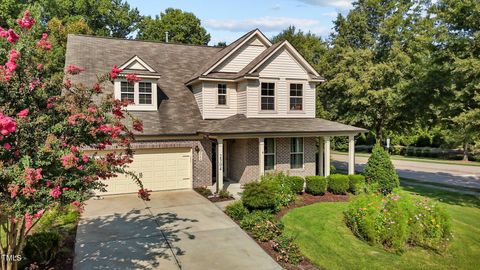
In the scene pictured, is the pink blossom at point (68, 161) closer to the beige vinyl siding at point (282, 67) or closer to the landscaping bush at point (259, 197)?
the landscaping bush at point (259, 197)

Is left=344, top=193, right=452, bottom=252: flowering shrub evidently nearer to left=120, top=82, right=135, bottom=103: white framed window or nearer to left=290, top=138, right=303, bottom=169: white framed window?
left=290, top=138, right=303, bottom=169: white framed window

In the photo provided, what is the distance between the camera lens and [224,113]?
20.0 m

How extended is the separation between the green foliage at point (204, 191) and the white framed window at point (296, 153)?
17.7 feet

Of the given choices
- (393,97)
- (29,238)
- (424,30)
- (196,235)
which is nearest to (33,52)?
(29,238)

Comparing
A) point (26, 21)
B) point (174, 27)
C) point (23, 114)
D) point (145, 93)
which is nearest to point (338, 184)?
point (145, 93)

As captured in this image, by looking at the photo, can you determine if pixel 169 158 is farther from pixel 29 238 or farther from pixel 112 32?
pixel 112 32

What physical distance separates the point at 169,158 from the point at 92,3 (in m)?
33.3

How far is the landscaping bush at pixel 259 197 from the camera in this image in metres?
13.2

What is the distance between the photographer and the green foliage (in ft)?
53.9

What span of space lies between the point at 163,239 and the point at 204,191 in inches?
238

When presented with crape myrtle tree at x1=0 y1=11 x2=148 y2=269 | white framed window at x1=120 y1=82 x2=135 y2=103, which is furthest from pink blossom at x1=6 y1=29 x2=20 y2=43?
white framed window at x1=120 y1=82 x2=135 y2=103

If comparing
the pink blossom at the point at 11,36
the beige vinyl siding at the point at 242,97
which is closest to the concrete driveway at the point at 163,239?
the pink blossom at the point at 11,36

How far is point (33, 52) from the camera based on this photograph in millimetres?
6406

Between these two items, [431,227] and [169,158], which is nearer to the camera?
[431,227]
